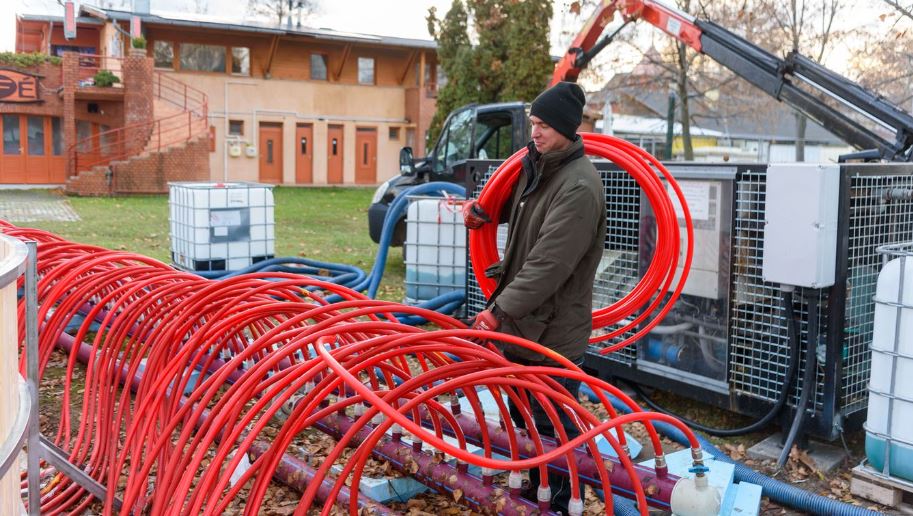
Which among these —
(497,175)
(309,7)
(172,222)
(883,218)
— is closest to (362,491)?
(497,175)

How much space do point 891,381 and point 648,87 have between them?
25229 millimetres

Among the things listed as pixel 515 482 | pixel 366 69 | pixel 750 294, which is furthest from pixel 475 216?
pixel 366 69

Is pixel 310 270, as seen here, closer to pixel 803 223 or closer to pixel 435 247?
pixel 435 247

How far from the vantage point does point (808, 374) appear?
5.00 metres

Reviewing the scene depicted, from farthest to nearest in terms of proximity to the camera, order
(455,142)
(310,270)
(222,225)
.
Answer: (455,142)
(310,270)
(222,225)

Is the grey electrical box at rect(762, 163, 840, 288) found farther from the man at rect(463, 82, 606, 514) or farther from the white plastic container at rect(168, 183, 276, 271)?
the white plastic container at rect(168, 183, 276, 271)

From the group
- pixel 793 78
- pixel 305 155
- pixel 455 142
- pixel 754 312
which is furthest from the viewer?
pixel 305 155

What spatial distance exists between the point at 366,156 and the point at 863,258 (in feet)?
101

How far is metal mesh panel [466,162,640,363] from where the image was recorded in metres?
6.00

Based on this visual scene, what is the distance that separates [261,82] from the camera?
3312cm

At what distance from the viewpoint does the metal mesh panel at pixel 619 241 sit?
19.7 feet

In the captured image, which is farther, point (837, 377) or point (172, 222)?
point (172, 222)

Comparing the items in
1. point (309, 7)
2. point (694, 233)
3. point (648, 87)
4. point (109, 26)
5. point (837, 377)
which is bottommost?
point (837, 377)

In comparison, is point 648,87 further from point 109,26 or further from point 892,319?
point 892,319
